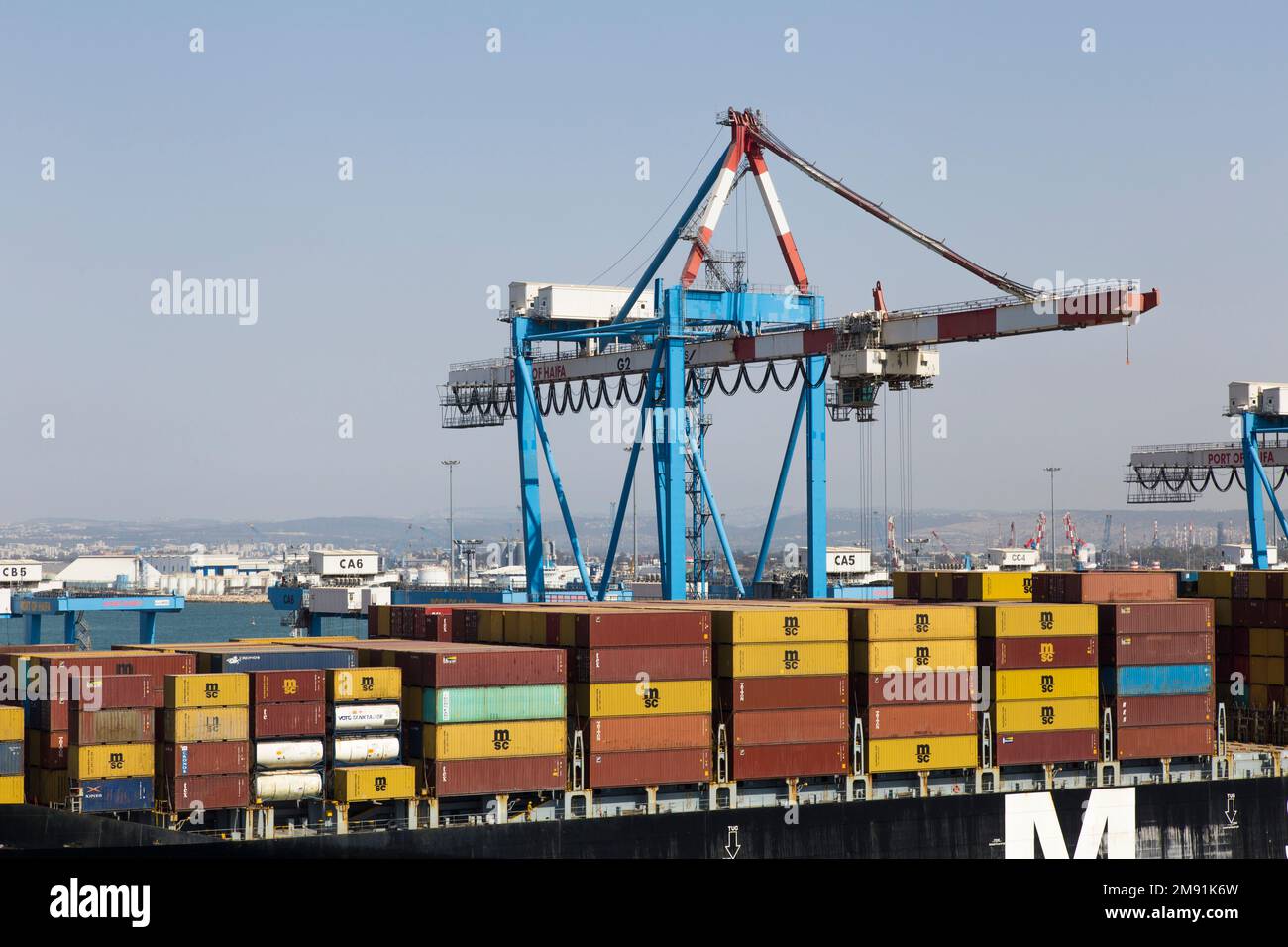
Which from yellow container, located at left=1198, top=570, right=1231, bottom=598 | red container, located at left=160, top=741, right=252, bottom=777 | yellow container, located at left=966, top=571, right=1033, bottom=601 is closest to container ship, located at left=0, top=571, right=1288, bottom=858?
red container, located at left=160, top=741, right=252, bottom=777

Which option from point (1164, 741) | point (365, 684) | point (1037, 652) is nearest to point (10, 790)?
point (365, 684)

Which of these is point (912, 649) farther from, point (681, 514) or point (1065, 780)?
point (681, 514)

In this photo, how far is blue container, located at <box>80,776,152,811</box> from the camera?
4419 cm

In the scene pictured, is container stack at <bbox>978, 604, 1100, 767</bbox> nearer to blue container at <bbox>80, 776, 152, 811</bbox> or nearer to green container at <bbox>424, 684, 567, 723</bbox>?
green container at <bbox>424, 684, 567, 723</bbox>

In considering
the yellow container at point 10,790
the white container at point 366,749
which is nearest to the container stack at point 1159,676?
the white container at point 366,749

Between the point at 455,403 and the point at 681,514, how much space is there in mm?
21758

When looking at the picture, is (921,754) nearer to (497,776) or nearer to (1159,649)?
(1159,649)

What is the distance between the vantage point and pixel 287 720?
45500mm

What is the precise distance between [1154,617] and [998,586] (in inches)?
301

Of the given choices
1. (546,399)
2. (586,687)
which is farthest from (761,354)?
(586,687)

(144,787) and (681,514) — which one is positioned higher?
(681,514)
